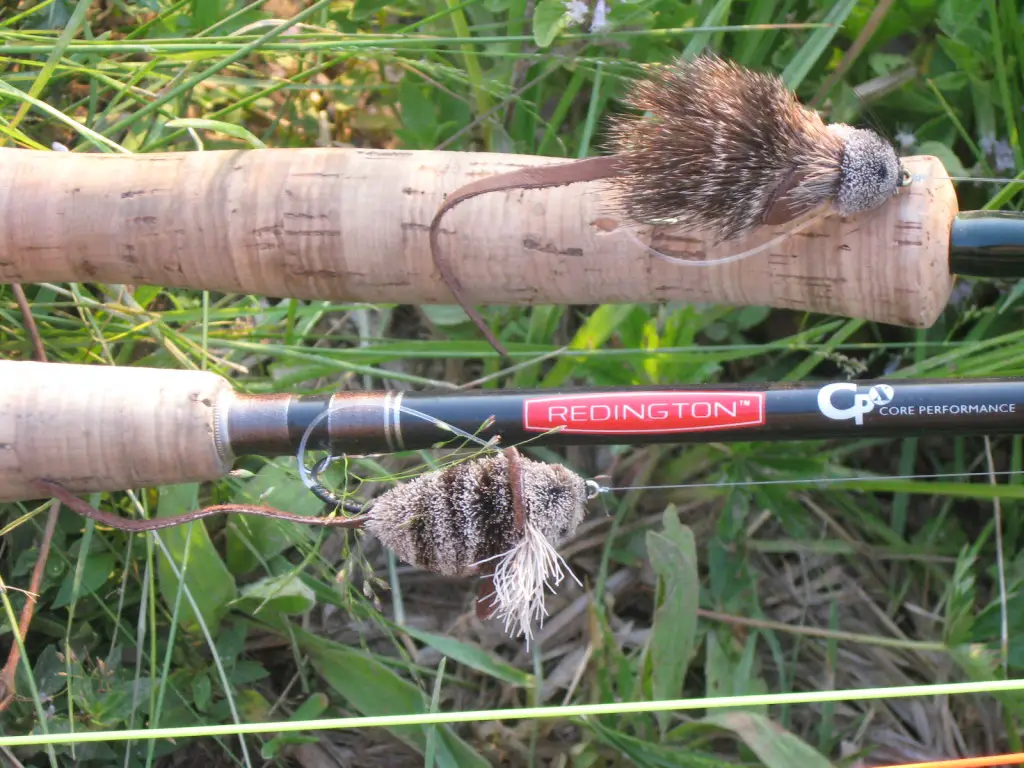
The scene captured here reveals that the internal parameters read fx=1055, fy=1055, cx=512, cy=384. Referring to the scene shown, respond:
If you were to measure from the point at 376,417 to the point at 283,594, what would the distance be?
18.4 inches

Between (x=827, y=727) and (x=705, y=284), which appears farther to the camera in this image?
Answer: (x=827, y=727)

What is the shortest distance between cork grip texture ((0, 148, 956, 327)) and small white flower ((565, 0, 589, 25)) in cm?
40

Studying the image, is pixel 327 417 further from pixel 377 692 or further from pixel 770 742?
pixel 770 742

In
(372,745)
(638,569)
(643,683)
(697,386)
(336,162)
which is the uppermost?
(336,162)

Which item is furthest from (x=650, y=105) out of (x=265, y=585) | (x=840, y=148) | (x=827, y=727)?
(x=827, y=727)

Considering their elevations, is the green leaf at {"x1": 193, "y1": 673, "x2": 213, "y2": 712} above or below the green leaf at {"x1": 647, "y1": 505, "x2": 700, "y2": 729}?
below

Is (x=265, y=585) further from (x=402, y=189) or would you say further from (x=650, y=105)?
(x=650, y=105)

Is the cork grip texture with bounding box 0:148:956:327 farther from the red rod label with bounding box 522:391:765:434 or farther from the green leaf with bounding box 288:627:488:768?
the green leaf with bounding box 288:627:488:768

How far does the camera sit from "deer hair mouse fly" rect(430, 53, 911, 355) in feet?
3.46

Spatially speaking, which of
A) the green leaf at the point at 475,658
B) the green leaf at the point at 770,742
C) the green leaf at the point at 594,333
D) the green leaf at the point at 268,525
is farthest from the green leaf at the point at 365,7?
the green leaf at the point at 770,742

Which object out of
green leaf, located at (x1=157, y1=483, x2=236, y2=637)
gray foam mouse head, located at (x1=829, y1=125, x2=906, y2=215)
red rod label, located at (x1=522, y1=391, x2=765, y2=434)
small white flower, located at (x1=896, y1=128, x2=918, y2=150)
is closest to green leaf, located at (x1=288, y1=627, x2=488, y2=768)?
green leaf, located at (x1=157, y1=483, x2=236, y2=637)

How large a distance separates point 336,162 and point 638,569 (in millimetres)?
832

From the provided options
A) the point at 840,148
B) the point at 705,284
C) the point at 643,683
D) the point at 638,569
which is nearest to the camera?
the point at 840,148

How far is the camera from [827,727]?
1565 millimetres
